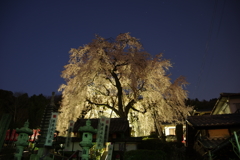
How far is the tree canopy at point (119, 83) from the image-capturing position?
1731 cm

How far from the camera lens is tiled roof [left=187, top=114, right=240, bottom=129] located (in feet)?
27.9

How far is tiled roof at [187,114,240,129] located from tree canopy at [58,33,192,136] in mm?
7768

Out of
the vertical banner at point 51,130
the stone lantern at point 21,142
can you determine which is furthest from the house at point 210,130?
the stone lantern at point 21,142

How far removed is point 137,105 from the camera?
19516 mm

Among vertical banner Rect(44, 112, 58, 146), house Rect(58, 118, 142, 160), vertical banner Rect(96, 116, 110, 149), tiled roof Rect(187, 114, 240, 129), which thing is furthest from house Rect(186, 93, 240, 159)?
vertical banner Rect(44, 112, 58, 146)

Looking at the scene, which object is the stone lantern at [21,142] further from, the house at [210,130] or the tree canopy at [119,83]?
the house at [210,130]

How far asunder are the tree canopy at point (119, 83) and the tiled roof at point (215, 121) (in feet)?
25.5

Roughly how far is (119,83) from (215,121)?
10.3 m

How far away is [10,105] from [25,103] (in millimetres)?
2864

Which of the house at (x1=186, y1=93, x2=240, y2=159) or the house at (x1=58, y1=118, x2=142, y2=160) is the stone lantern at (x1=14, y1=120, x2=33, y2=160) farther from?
the house at (x1=186, y1=93, x2=240, y2=159)

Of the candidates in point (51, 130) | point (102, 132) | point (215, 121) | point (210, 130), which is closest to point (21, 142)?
point (51, 130)

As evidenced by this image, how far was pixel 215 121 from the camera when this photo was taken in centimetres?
902

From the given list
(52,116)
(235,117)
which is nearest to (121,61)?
(52,116)

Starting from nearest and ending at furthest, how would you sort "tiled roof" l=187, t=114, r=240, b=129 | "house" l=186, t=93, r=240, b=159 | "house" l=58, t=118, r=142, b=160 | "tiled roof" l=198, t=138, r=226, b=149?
"tiled roof" l=198, t=138, r=226, b=149
"house" l=186, t=93, r=240, b=159
"tiled roof" l=187, t=114, r=240, b=129
"house" l=58, t=118, r=142, b=160
